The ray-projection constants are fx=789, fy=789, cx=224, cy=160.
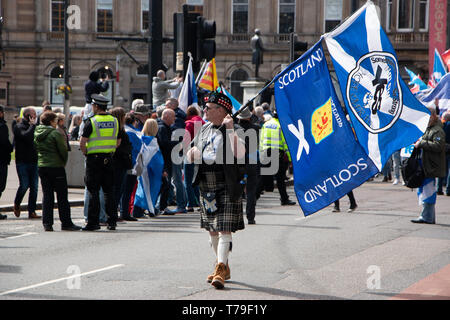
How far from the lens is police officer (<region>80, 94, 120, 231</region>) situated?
11477 mm

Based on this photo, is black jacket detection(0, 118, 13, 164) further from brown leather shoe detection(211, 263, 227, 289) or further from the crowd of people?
brown leather shoe detection(211, 263, 227, 289)

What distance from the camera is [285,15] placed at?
168ft

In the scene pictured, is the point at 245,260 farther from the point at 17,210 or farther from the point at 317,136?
the point at 17,210

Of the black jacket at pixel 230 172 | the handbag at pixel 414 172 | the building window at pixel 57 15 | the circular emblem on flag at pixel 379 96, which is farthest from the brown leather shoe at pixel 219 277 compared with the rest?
the building window at pixel 57 15

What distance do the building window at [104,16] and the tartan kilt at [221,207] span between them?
45526 mm

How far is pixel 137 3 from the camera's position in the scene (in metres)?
51.6

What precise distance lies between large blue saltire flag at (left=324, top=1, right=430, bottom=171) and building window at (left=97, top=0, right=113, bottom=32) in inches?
1792

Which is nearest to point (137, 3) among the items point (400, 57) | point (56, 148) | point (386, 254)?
point (400, 57)

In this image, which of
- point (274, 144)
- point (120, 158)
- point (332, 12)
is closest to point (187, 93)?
point (274, 144)

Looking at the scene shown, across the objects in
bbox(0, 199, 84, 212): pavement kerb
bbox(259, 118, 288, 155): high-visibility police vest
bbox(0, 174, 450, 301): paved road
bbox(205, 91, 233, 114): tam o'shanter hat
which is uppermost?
bbox(205, 91, 233, 114): tam o'shanter hat

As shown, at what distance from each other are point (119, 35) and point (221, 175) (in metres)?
45.2

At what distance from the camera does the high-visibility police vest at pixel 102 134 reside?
37.7ft

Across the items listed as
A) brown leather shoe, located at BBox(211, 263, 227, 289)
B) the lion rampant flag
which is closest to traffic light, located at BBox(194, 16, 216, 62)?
the lion rampant flag

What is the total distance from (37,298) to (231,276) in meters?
2.02
